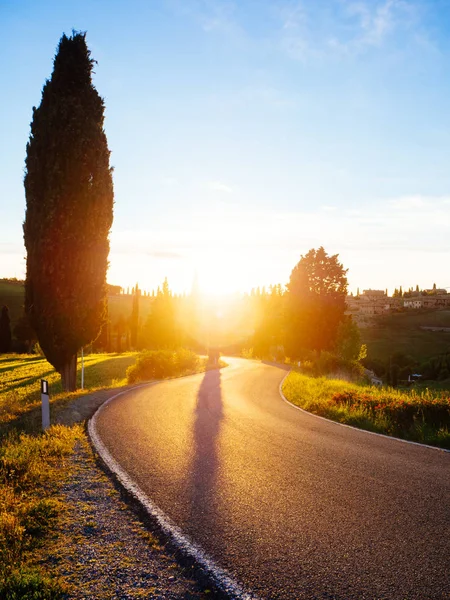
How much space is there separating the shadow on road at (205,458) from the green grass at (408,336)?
91645 millimetres

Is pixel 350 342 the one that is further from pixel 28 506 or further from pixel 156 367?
pixel 28 506

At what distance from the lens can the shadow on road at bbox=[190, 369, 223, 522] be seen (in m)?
5.41

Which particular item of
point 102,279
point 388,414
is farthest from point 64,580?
point 102,279

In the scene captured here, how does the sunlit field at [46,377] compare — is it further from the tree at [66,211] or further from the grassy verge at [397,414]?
the grassy verge at [397,414]

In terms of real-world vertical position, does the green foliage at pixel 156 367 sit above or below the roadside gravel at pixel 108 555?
below

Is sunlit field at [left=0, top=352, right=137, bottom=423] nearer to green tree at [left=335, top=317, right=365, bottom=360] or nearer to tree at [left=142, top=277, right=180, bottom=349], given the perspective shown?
green tree at [left=335, top=317, right=365, bottom=360]

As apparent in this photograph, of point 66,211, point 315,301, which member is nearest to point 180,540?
point 66,211

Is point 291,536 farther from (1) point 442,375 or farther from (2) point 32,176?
(1) point 442,375

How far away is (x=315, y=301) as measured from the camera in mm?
40125

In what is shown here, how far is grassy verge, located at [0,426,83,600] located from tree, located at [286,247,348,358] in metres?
33.2

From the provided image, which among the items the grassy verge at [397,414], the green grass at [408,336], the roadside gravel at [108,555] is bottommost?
the green grass at [408,336]

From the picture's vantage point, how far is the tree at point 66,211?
17672 millimetres

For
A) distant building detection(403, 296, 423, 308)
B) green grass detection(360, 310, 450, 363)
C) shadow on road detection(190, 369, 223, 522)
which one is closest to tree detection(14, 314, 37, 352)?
shadow on road detection(190, 369, 223, 522)

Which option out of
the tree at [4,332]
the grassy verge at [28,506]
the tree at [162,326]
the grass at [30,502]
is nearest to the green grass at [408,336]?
the tree at [162,326]
